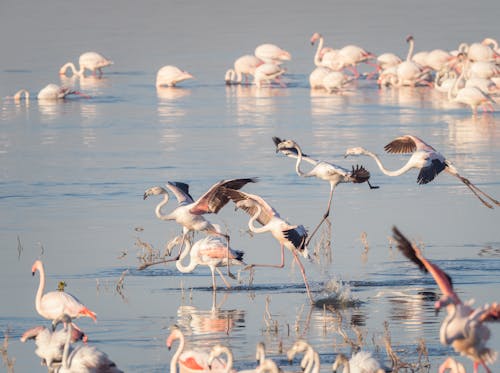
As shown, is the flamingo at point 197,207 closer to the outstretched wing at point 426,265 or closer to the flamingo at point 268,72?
the outstretched wing at point 426,265

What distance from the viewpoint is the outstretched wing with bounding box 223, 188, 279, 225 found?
454 inches

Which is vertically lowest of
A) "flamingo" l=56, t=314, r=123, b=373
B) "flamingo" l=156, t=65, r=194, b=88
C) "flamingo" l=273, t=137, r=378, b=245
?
"flamingo" l=56, t=314, r=123, b=373

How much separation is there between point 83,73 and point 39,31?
29.6ft

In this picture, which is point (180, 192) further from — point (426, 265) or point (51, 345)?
point (426, 265)

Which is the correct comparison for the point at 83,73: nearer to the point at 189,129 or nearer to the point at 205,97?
the point at 205,97

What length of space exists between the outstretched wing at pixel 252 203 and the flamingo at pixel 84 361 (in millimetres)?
3892

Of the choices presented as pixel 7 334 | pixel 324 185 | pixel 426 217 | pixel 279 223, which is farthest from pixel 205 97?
pixel 7 334

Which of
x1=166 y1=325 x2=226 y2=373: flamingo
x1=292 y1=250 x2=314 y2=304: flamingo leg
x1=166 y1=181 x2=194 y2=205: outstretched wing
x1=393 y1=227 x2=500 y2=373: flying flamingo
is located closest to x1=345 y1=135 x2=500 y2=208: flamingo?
x1=166 y1=181 x2=194 y2=205: outstretched wing

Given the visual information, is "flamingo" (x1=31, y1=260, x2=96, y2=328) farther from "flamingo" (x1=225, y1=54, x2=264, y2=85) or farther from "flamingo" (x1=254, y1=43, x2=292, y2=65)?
"flamingo" (x1=254, y1=43, x2=292, y2=65)

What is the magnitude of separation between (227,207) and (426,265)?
734cm

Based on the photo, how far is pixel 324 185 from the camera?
15.8m

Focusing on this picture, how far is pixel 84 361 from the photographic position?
25.2ft

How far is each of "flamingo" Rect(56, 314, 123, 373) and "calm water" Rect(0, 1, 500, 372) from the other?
86 centimetres

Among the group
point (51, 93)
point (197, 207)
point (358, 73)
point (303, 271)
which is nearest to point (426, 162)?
point (197, 207)
